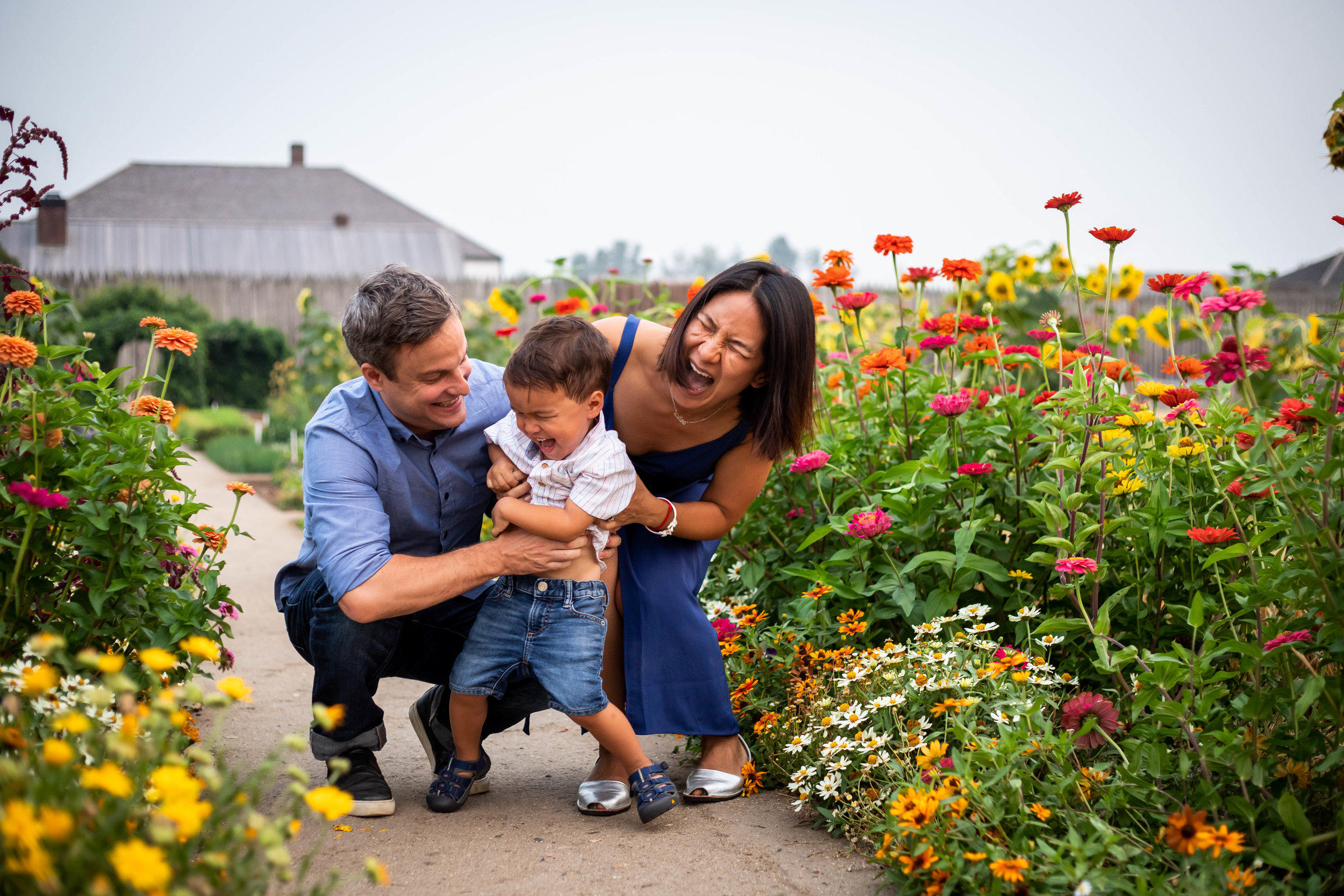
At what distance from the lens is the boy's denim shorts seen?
2.04 m

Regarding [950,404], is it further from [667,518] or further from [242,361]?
[242,361]

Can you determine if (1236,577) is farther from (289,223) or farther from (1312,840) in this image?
(289,223)

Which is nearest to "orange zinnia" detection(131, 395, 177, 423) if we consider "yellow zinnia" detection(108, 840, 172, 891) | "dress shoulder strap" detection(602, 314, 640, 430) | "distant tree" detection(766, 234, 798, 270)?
"dress shoulder strap" detection(602, 314, 640, 430)

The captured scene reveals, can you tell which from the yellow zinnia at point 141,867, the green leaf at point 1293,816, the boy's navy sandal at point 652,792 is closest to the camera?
the yellow zinnia at point 141,867

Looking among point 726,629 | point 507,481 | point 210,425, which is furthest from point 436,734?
point 210,425

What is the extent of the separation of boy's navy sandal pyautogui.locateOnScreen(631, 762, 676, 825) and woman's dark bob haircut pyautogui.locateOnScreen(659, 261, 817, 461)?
788 millimetres

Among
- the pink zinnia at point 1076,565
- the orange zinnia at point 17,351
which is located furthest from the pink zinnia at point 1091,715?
the orange zinnia at point 17,351

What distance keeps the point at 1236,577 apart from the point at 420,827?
6.23ft

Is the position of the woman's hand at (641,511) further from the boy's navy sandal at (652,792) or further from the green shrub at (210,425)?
the green shrub at (210,425)

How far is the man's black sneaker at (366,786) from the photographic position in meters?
2.07

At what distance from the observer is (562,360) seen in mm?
1960

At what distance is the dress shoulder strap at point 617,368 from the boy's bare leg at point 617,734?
0.67 meters

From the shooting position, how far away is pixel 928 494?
239 centimetres

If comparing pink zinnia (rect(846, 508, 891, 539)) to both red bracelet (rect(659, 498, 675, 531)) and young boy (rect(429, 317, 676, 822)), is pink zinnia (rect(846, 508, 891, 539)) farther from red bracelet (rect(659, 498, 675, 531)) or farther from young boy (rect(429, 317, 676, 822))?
young boy (rect(429, 317, 676, 822))
